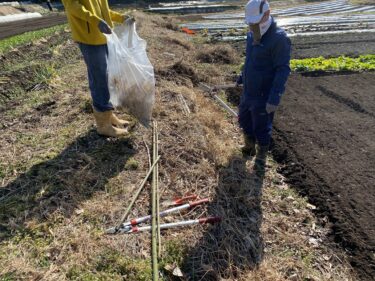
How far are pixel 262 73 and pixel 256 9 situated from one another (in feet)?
2.17

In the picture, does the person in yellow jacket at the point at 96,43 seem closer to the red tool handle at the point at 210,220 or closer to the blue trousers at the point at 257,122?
the blue trousers at the point at 257,122

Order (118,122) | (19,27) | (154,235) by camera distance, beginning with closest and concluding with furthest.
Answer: (154,235) < (118,122) < (19,27)

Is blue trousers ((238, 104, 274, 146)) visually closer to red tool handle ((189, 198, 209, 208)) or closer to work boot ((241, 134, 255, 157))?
work boot ((241, 134, 255, 157))

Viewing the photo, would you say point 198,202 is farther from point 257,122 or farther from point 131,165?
point 257,122

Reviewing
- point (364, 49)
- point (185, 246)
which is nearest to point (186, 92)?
point (185, 246)

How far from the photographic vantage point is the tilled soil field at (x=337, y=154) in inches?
118

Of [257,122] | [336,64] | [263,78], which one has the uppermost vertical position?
[263,78]

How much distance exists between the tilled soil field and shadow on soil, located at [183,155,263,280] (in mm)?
683

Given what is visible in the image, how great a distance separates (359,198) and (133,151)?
245cm

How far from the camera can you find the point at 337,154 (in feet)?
13.4

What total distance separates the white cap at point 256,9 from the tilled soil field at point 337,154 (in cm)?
181

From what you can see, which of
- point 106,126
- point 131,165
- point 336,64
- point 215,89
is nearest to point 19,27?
point 215,89

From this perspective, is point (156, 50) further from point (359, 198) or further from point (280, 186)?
point (359, 198)

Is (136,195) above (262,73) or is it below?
below
